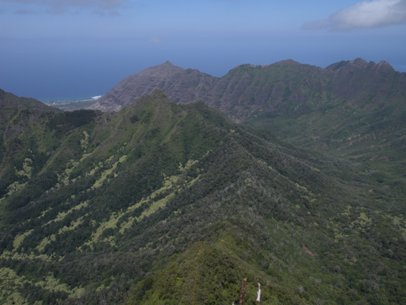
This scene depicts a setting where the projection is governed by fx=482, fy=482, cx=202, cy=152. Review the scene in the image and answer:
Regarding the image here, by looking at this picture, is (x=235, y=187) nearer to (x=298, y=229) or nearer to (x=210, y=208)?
(x=210, y=208)

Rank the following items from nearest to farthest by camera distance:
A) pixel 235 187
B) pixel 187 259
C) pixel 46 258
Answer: pixel 187 259, pixel 235 187, pixel 46 258

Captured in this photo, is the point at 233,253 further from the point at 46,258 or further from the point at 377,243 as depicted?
the point at 46,258

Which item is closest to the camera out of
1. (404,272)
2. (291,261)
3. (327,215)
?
(291,261)

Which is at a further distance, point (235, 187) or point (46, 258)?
point (46, 258)

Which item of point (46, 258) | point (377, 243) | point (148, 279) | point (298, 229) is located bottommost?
point (46, 258)

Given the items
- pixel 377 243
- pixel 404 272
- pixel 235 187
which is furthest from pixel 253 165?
pixel 404 272

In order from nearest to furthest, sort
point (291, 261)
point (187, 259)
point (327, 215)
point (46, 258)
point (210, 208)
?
point (187, 259)
point (291, 261)
point (210, 208)
point (327, 215)
point (46, 258)

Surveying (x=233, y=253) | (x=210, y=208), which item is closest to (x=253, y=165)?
(x=210, y=208)

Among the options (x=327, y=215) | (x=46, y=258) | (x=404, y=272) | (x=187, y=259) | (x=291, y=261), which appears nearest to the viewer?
(x=187, y=259)

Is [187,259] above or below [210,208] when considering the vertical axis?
above
